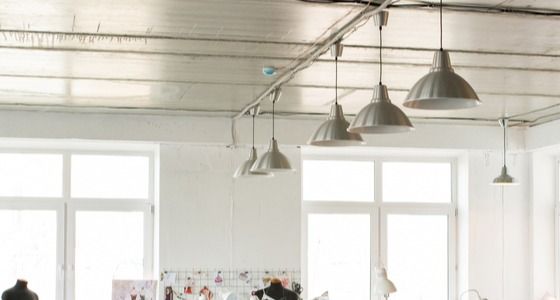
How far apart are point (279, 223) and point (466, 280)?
88.5 inches

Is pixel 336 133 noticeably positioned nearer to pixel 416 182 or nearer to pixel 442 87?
pixel 442 87

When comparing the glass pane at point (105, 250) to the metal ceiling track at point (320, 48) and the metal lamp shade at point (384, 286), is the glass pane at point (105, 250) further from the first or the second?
the metal lamp shade at point (384, 286)

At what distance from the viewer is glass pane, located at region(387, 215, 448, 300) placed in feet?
32.4

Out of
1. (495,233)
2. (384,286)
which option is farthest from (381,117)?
(495,233)

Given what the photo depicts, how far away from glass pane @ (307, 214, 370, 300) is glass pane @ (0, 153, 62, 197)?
9.25 ft

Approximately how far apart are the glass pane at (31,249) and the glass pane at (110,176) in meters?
0.44

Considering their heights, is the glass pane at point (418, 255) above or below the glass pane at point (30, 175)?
below

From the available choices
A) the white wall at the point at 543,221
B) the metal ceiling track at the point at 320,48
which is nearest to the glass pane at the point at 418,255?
the white wall at the point at 543,221

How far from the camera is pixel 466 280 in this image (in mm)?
9625

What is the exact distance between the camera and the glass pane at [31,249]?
9.12 metres

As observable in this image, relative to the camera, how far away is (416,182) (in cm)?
1004

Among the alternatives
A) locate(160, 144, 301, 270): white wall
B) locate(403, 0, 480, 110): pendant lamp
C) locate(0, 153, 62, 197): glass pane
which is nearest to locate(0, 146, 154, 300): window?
locate(0, 153, 62, 197): glass pane

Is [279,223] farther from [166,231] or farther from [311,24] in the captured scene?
[311,24]

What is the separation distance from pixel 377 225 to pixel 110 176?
3.04 metres
